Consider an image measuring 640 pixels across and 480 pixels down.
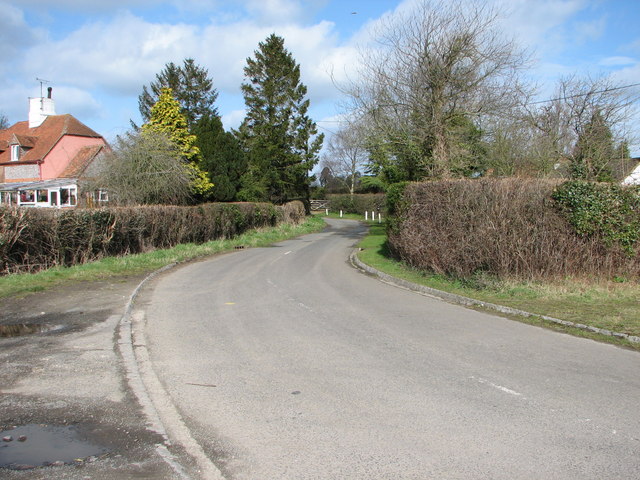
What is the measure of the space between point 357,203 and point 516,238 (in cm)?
5641

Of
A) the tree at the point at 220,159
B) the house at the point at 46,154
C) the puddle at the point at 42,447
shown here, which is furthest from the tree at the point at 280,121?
the puddle at the point at 42,447

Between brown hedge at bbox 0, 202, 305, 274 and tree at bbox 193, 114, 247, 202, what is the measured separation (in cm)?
1273

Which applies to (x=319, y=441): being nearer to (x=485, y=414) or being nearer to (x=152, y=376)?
(x=485, y=414)

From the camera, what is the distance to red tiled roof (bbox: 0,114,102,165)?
145 feet

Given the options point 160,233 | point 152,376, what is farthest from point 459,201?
point 160,233

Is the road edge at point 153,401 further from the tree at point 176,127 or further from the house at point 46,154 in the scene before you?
the house at point 46,154

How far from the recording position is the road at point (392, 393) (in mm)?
4211

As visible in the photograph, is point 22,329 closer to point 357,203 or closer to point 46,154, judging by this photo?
point 46,154

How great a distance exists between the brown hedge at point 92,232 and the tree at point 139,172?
153 inches

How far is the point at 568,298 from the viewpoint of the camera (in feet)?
38.2

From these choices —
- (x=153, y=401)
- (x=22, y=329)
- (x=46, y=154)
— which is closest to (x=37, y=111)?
(x=46, y=154)

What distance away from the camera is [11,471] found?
3.99 metres

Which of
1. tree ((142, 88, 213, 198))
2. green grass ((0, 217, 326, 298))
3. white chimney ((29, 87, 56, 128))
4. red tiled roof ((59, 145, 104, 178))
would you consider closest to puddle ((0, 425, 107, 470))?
green grass ((0, 217, 326, 298))

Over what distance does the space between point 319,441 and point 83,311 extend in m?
7.66
